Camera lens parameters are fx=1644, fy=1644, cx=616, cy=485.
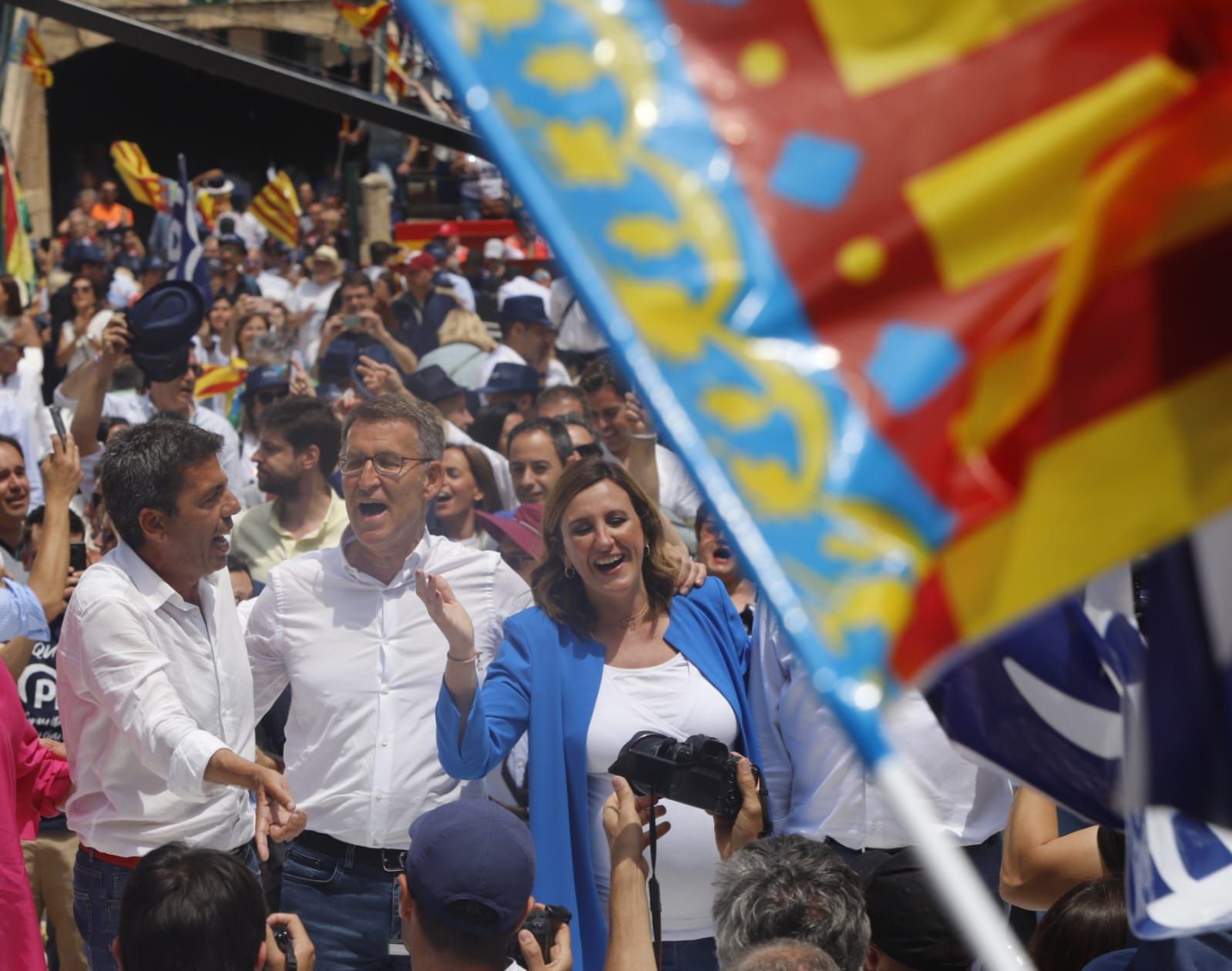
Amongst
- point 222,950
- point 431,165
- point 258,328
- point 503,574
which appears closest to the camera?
point 222,950

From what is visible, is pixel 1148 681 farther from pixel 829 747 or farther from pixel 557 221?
pixel 829 747

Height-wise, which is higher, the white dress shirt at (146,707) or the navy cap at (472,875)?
the white dress shirt at (146,707)

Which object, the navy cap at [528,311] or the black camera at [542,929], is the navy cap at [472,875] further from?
the navy cap at [528,311]

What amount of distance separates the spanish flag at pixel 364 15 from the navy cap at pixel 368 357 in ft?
35.0

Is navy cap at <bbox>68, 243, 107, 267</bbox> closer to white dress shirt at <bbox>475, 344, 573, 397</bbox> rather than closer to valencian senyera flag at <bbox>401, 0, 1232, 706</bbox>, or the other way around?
white dress shirt at <bbox>475, 344, 573, 397</bbox>

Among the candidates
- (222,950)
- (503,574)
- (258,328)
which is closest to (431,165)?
(258,328)

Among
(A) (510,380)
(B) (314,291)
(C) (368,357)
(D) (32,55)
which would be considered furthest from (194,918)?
(D) (32,55)

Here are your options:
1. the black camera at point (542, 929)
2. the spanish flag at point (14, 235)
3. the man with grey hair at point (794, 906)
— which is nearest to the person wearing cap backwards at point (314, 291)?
the spanish flag at point (14, 235)

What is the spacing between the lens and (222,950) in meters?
2.81

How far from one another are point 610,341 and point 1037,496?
383 mm

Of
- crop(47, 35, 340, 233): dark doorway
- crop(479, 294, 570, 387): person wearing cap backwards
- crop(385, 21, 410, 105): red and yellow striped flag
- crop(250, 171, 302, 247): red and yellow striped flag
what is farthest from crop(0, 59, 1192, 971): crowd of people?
crop(47, 35, 340, 233): dark doorway

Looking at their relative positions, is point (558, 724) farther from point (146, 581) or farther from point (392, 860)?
point (146, 581)

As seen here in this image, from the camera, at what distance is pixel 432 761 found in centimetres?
398

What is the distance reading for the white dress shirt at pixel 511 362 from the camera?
8.65 metres
